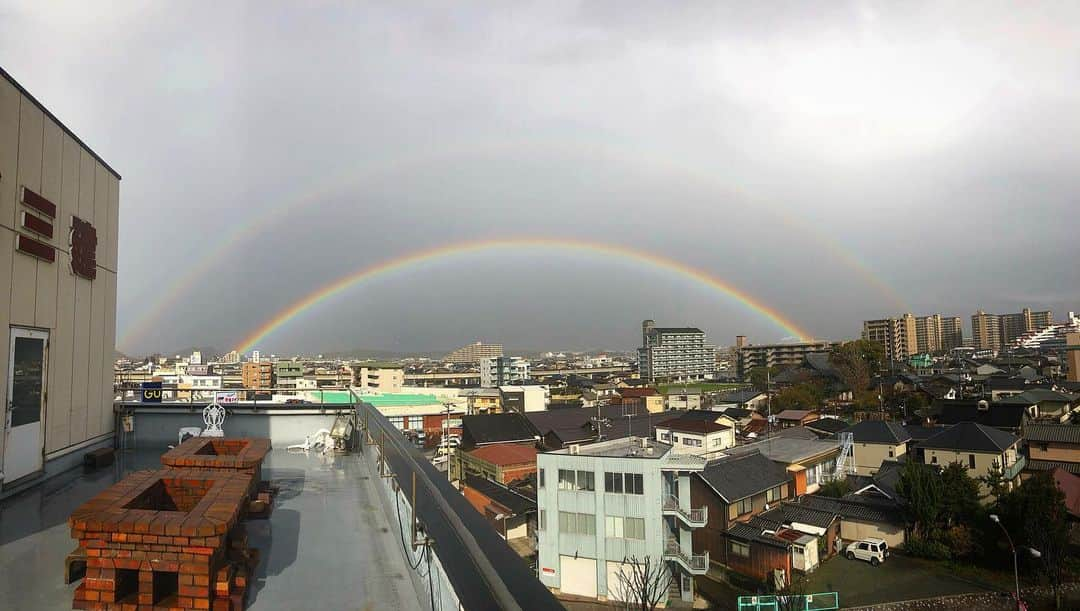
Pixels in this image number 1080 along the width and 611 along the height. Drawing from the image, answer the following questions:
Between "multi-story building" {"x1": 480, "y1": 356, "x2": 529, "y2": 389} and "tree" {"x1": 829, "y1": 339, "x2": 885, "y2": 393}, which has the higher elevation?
"tree" {"x1": 829, "y1": 339, "x2": 885, "y2": 393}

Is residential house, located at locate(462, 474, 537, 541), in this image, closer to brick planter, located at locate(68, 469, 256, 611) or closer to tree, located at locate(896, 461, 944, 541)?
tree, located at locate(896, 461, 944, 541)

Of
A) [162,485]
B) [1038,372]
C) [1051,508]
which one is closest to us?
[162,485]

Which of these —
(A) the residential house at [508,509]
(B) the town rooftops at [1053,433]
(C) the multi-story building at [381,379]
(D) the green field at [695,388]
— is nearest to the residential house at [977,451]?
(B) the town rooftops at [1053,433]

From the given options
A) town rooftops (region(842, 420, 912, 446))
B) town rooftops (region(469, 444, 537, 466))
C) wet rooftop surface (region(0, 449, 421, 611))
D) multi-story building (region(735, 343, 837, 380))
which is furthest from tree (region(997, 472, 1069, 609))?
multi-story building (region(735, 343, 837, 380))

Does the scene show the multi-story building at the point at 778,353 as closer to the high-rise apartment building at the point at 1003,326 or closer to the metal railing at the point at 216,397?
the high-rise apartment building at the point at 1003,326

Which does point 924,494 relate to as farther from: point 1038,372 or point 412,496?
point 1038,372

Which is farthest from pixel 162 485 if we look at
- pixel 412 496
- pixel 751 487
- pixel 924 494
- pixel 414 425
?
pixel 414 425
